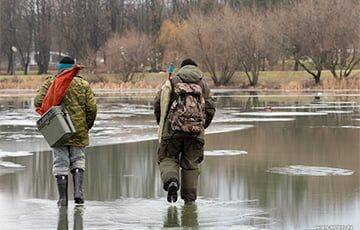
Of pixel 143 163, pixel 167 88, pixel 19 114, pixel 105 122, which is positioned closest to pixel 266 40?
pixel 19 114

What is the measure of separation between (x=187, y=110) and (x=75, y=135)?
56.7 inches

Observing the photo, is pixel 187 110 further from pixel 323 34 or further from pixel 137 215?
pixel 323 34

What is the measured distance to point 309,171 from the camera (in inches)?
505

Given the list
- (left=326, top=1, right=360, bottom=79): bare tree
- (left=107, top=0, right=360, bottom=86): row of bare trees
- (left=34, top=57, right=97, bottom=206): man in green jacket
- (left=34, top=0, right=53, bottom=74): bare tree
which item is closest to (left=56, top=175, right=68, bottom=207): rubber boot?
(left=34, top=57, right=97, bottom=206): man in green jacket

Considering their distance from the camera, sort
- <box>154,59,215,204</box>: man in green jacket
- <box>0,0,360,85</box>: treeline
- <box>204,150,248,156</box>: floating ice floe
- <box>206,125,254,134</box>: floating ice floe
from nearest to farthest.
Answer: <box>154,59,215,204</box>: man in green jacket
<box>204,150,248,156</box>: floating ice floe
<box>206,125,254,134</box>: floating ice floe
<box>0,0,360,85</box>: treeline

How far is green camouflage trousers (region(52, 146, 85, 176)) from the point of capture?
32.6 feet

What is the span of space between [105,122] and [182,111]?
1681 centimetres

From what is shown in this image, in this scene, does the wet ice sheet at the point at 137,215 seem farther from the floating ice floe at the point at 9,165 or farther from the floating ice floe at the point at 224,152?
the floating ice floe at the point at 224,152

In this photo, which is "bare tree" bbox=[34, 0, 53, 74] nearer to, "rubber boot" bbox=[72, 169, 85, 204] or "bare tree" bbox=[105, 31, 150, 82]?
"bare tree" bbox=[105, 31, 150, 82]

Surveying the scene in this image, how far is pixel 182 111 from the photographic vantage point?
9711 mm

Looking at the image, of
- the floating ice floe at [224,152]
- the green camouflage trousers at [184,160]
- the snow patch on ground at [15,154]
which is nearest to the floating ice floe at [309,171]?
the floating ice floe at [224,152]

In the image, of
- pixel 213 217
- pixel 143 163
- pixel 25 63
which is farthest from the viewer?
pixel 25 63

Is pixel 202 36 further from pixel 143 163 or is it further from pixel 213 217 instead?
pixel 213 217

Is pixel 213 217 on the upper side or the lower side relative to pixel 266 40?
lower
